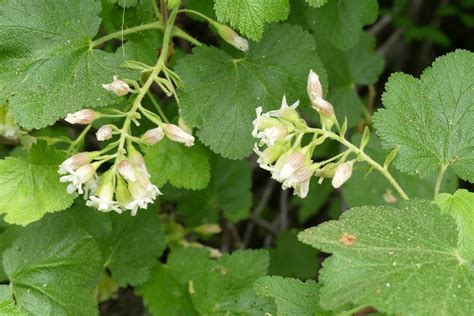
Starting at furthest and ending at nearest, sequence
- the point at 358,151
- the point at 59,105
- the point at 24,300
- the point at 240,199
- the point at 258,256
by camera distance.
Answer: the point at 240,199
the point at 258,256
the point at 24,300
the point at 59,105
the point at 358,151

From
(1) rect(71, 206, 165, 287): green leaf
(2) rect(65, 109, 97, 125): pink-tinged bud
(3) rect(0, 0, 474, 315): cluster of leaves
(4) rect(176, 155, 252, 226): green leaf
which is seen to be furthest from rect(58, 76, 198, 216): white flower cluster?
(4) rect(176, 155, 252, 226): green leaf

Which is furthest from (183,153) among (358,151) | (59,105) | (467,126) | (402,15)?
(402,15)

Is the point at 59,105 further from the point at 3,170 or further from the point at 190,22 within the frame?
the point at 190,22

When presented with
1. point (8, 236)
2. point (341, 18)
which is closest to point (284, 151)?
point (341, 18)

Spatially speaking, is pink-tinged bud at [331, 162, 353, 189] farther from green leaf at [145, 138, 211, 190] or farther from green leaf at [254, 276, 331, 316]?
green leaf at [145, 138, 211, 190]

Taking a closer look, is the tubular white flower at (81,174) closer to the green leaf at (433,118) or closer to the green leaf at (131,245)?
the green leaf at (131,245)
